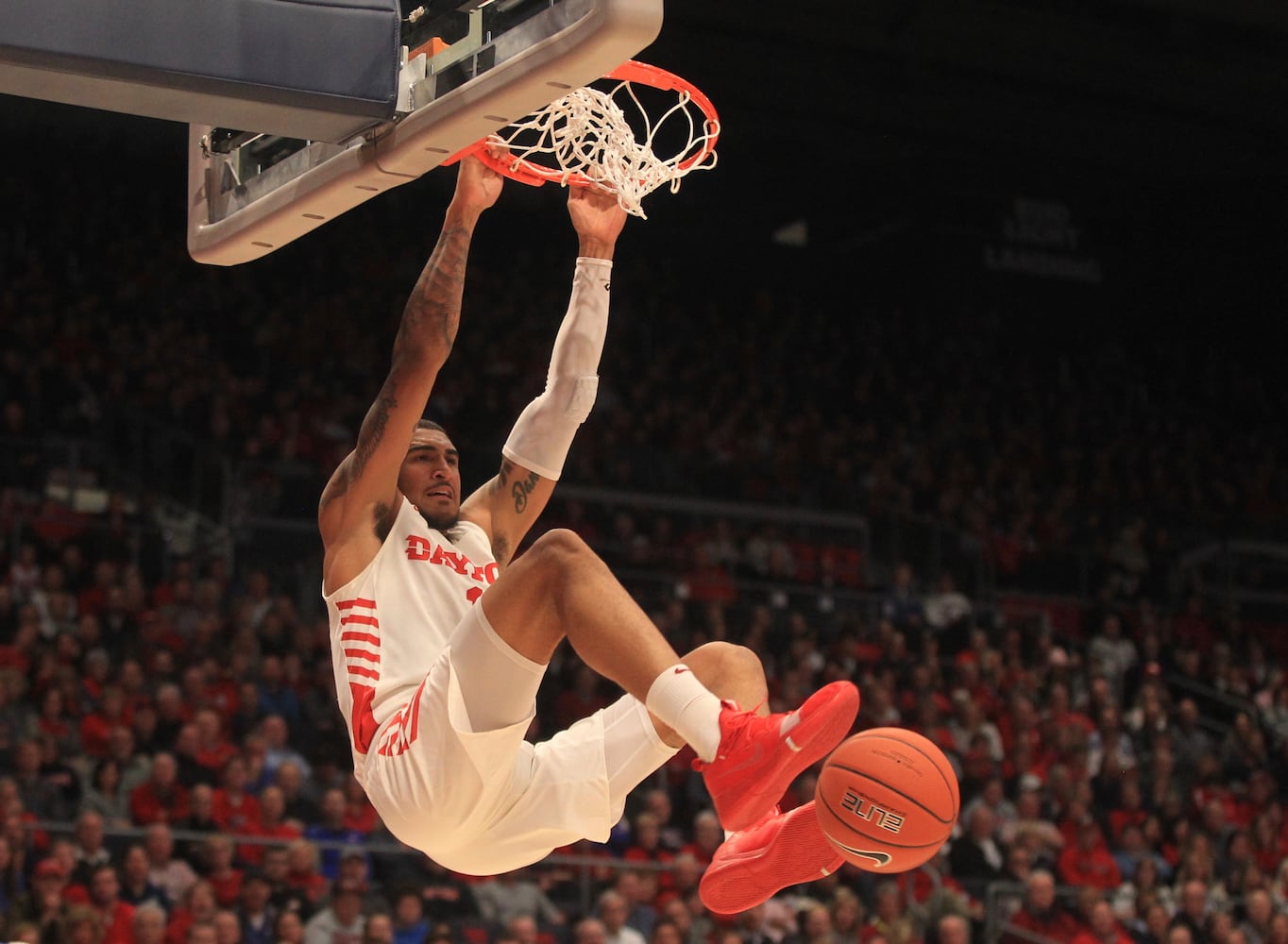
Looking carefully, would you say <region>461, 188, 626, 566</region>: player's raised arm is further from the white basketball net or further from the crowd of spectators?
the crowd of spectators

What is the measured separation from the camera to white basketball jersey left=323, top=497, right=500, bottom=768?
5223 millimetres

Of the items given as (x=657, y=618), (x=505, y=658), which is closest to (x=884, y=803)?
(x=505, y=658)

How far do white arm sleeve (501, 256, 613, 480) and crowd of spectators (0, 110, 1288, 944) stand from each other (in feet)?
13.4

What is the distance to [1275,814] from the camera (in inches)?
511

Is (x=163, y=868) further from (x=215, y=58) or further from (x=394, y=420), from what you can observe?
(x=215, y=58)

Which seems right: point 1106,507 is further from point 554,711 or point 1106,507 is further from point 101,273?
point 101,273

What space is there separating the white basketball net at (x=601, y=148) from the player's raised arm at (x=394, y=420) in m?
0.25

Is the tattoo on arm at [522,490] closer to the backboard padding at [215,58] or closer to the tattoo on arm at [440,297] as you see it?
the tattoo on arm at [440,297]

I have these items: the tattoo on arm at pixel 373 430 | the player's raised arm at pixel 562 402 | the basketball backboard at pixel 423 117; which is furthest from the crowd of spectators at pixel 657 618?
the basketball backboard at pixel 423 117

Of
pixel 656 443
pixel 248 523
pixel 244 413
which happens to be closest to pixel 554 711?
pixel 248 523

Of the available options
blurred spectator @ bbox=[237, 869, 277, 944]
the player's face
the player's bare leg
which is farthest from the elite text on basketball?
blurred spectator @ bbox=[237, 869, 277, 944]

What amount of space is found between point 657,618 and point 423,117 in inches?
349

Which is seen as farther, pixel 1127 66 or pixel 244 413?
pixel 1127 66

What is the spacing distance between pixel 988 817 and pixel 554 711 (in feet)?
9.98
